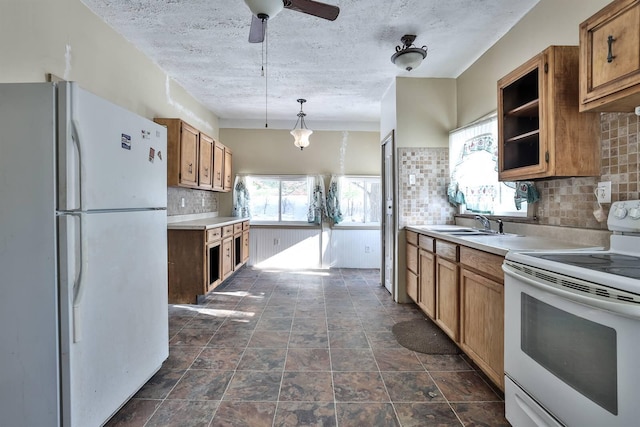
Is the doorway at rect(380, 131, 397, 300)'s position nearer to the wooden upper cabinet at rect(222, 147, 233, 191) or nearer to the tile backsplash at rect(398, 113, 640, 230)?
the tile backsplash at rect(398, 113, 640, 230)

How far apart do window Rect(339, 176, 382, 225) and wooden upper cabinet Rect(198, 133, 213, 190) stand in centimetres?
229

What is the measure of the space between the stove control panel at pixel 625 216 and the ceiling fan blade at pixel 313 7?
1.82 metres

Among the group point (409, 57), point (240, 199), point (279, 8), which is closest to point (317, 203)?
point (240, 199)

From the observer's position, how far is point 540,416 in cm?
127

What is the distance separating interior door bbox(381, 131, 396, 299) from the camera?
3.71 metres

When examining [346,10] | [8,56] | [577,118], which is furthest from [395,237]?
[8,56]

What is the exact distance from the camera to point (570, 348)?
1151 millimetres

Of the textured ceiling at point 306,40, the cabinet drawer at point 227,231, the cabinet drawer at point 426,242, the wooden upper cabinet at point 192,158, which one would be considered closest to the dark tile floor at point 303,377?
the cabinet drawer at point 426,242

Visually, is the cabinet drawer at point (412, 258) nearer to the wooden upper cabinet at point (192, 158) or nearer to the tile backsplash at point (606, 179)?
the tile backsplash at point (606, 179)

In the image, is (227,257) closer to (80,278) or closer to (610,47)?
(80,278)

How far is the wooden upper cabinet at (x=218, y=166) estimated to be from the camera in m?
4.50

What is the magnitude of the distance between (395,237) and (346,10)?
2.33m

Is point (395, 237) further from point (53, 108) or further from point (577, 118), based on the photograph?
point (53, 108)

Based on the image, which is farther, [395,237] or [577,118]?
[395,237]
